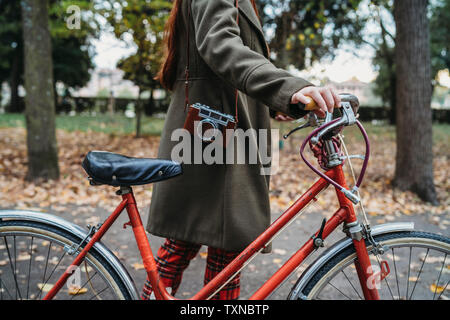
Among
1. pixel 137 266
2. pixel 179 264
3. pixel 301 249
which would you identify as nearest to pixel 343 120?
pixel 301 249

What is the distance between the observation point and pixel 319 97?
1148 millimetres

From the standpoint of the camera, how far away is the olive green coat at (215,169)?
1356mm

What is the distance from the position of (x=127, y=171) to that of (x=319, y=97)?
0.72m

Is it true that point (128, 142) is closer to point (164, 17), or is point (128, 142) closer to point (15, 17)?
point (164, 17)

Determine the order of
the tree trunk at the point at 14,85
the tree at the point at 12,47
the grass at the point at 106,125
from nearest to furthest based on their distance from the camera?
the grass at the point at 106,125 < the tree at the point at 12,47 < the tree trunk at the point at 14,85

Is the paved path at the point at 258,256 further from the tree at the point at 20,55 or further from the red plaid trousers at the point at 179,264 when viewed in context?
the tree at the point at 20,55

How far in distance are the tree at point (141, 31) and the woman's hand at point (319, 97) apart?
6.87 m

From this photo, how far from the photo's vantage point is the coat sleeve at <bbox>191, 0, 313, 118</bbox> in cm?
120

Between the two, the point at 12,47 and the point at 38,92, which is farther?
the point at 12,47

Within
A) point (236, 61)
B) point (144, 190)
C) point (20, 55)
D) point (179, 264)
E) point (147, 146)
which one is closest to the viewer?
point (236, 61)

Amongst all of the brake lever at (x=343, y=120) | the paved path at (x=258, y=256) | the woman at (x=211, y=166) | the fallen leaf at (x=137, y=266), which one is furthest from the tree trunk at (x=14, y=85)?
the brake lever at (x=343, y=120)

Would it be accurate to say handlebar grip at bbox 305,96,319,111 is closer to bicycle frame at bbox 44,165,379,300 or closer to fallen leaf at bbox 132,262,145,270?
bicycle frame at bbox 44,165,379,300

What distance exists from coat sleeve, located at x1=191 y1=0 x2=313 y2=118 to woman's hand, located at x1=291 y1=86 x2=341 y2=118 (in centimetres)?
2

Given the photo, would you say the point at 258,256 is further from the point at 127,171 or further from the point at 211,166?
the point at 127,171
